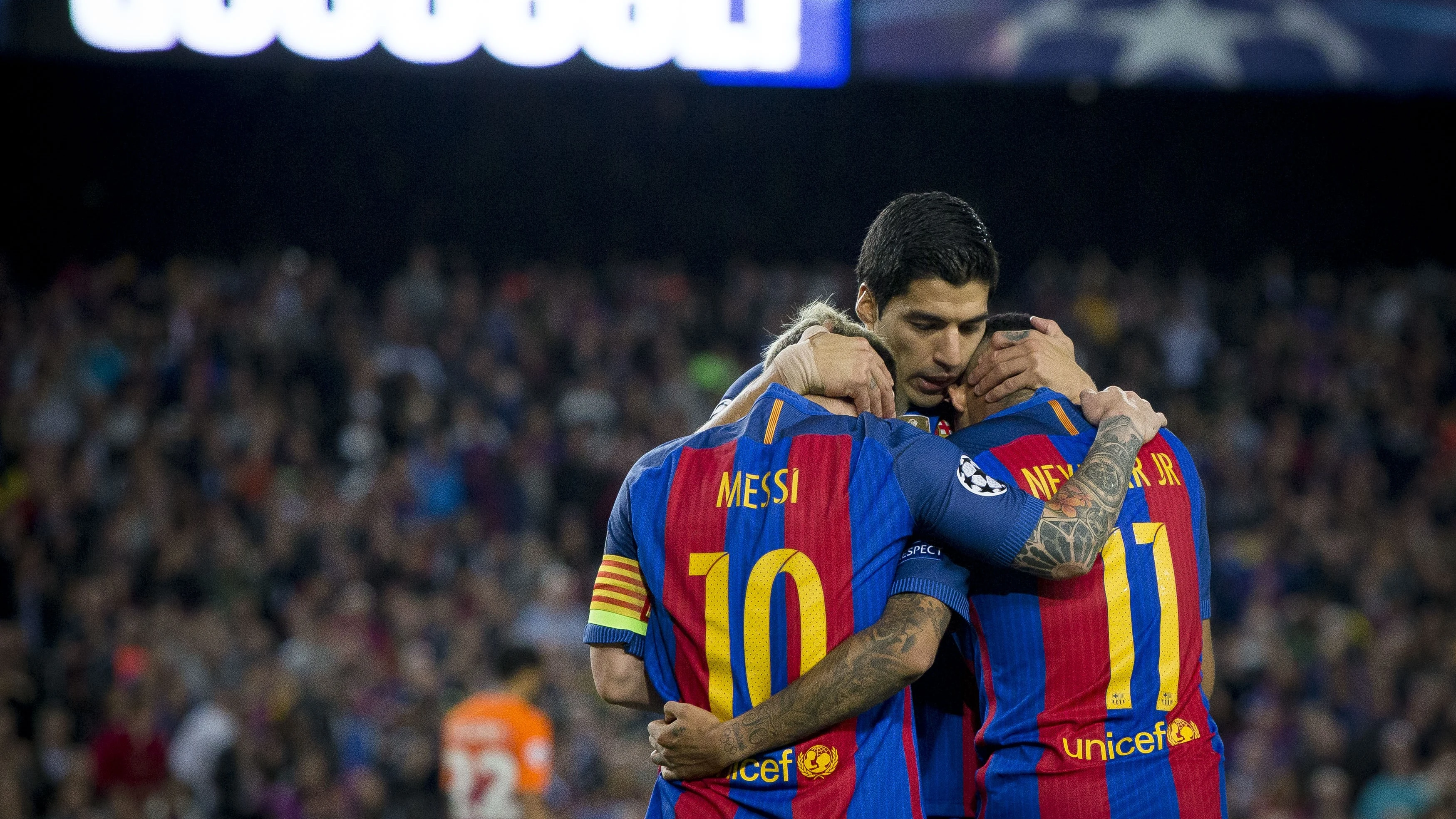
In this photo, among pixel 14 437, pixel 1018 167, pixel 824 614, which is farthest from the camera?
pixel 1018 167

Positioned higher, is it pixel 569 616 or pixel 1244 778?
pixel 569 616

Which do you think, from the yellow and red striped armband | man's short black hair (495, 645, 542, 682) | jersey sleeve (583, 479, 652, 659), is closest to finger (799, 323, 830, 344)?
jersey sleeve (583, 479, 652, 659)

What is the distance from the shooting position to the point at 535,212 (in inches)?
634

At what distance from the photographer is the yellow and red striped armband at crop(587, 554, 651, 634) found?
266cm

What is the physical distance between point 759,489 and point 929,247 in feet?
2.15

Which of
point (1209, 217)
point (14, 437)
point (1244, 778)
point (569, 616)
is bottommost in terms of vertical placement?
point (1244, 778)

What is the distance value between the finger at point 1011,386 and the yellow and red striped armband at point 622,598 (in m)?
0.89

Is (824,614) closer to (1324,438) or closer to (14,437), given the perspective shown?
(14,437)

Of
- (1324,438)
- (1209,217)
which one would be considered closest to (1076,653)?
(1324,438)

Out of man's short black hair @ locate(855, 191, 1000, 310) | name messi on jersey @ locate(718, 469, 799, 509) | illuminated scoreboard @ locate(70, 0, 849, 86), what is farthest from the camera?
illuminated scoreboard @ locate(70, 0, 849, 86)

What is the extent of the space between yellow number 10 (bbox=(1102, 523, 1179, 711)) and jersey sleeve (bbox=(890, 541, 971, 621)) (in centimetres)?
31

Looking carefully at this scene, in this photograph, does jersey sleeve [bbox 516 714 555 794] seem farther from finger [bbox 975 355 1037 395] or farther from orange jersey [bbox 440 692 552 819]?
finger [bbox 975 355 1037 395]

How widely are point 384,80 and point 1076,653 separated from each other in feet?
47.2

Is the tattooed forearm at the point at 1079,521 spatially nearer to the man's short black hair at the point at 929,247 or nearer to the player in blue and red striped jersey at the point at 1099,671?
the player in blue and red striped jersey at the point at 1099,671
